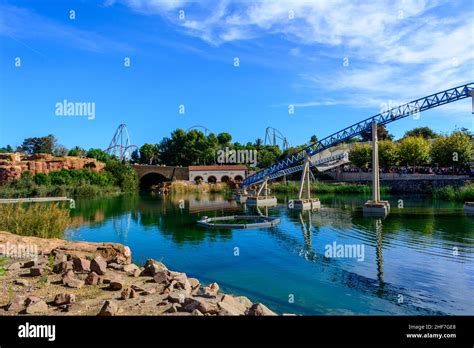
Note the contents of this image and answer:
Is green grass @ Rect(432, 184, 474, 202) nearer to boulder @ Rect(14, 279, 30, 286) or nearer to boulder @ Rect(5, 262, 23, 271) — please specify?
boulder @ Rect(5, 262, 23, 271)

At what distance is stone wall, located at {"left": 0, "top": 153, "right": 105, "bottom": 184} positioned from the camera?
178 ft

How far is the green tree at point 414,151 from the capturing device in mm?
58344

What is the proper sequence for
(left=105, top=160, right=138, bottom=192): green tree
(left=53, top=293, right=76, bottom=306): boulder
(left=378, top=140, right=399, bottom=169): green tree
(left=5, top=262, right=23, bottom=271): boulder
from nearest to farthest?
(left=53, top=293, right=76, bottom=306): boulder → (left=5, top=262, right=23, bottom=271): boulder → (left=378, top=140, right=399, bottom=169): green tree → (left=105, top=160, right=138, bottom=192): green tree

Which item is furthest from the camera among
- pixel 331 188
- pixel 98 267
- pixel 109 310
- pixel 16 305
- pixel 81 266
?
pixel 331 188

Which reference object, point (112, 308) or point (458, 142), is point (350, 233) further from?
point (458, 142)

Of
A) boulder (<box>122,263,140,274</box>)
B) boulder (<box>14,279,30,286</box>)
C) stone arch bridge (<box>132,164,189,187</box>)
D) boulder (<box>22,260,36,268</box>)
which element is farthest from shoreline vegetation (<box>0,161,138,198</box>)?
boulder (<box>14,279,30,286</box>)

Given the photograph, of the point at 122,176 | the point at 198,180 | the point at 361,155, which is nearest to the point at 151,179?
the point at 198,180

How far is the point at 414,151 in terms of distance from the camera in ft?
191

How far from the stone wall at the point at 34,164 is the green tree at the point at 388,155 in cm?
4577

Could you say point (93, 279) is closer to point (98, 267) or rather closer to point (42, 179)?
point (98, 267)

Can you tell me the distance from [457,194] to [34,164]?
53633mm

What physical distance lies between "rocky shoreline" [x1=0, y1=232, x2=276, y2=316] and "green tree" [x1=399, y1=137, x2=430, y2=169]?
183ft
